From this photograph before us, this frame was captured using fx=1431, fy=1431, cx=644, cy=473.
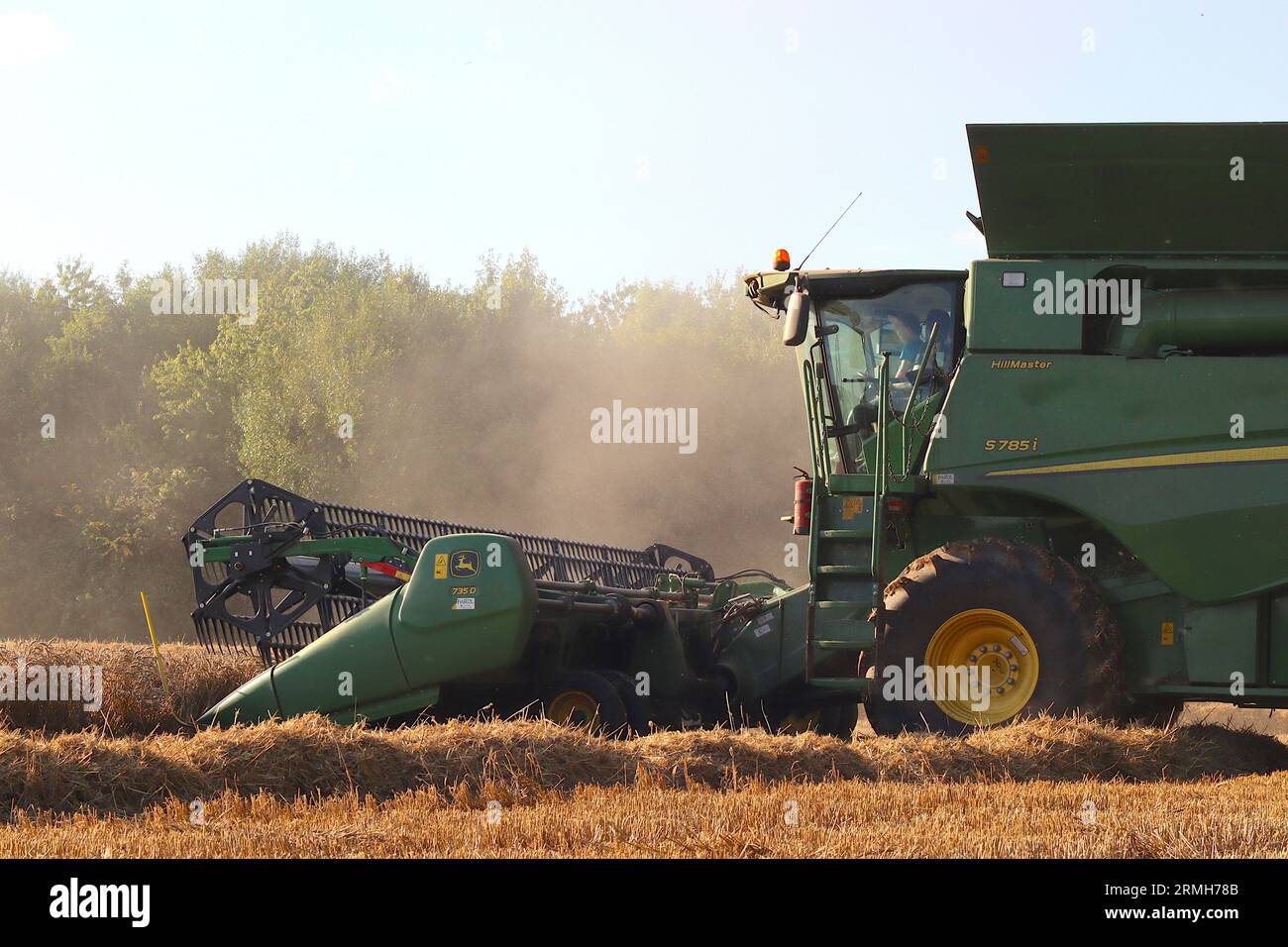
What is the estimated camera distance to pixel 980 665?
802cm

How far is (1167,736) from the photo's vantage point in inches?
294

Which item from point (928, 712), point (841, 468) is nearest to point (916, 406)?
point (841, 468)

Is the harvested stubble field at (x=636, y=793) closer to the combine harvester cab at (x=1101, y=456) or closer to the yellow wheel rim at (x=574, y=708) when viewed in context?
the combine harvester cab at (x=1101, y=456)
